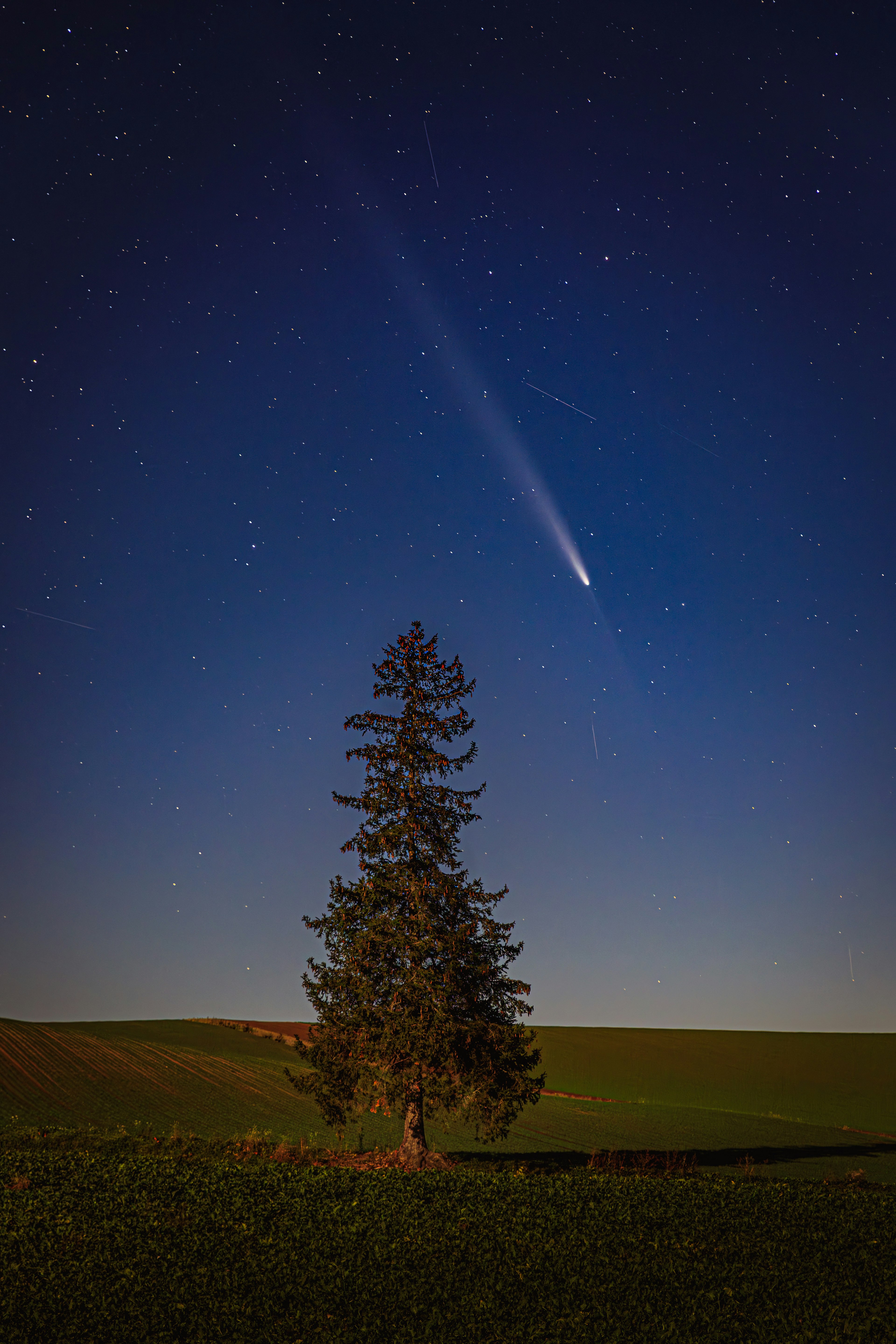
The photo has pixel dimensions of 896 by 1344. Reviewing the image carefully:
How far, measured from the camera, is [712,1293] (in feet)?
34.3

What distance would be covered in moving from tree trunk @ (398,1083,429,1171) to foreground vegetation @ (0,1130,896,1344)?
4.26m

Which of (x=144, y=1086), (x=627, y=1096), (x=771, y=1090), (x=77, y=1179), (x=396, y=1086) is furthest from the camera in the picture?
(x=771, y=1090)

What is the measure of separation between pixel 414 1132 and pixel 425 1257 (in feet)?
31.9

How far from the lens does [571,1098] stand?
49.2 meters

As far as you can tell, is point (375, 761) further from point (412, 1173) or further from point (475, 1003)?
point (412, 1173)

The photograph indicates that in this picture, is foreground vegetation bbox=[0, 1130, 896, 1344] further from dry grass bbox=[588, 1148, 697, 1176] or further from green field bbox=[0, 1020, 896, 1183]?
green field bbox=[0, 1020, 896, 1183]

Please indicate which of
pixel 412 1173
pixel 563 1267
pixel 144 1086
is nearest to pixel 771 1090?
pixel 144 1086

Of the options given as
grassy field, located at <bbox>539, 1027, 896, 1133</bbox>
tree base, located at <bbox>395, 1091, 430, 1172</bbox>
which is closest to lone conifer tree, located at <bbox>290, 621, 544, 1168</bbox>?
tree base, located at <bbox>395, 1091, 430, 1172</bbox>

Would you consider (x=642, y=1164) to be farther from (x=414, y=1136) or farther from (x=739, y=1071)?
(x=739, y=1071)

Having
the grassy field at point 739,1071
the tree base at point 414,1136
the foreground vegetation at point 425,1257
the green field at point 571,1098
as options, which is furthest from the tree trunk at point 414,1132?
the grassy field at point 739,1071

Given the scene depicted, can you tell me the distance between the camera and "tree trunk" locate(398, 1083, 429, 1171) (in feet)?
66.6

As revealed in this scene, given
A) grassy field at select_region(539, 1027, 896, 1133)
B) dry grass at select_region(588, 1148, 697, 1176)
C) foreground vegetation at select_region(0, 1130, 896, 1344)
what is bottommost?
grassy field at select_region(539, 1027, 896, 1133)

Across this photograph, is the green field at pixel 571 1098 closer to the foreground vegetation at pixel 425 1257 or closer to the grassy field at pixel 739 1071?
the grassy field at pixel 739 1071

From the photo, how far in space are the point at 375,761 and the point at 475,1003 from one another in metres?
7.12
